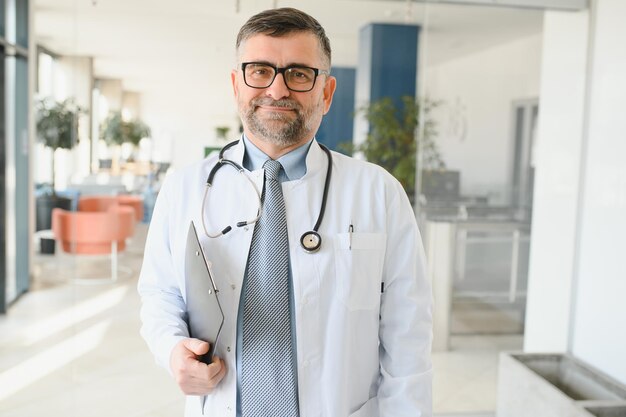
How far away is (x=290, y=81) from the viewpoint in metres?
1.34

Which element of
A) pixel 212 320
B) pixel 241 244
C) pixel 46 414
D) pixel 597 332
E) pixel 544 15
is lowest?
pixel 46 414

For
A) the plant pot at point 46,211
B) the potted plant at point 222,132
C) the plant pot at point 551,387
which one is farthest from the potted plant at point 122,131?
the plant pot at point 551,387

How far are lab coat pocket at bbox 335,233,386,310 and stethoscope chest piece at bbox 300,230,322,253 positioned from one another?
5 cm

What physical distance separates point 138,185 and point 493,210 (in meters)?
2.40

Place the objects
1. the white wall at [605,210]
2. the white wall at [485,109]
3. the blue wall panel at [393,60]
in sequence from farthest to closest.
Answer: the white wall at [485,109]
the blue wall panel at [393,60]
the white wall at [605,210]

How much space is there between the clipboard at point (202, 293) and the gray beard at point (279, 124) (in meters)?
0.26

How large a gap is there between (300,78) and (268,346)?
601mm

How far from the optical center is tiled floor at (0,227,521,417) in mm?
3592

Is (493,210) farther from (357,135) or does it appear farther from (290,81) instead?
(290,81)

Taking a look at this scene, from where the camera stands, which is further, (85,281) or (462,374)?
(462,374)

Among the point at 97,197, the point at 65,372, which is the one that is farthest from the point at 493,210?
the point at 65,372

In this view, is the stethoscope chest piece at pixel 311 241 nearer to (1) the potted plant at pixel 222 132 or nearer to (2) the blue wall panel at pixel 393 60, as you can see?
(1) the potted plant at pixel 222 132

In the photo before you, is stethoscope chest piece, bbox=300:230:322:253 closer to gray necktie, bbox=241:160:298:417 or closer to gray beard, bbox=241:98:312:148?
gray necktie, bbox=241:160:298:417

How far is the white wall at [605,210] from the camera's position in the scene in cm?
338
